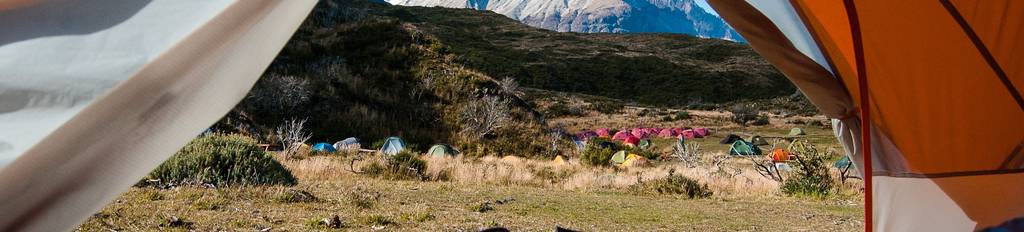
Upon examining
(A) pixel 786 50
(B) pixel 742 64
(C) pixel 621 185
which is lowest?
(C) pixel 621 185

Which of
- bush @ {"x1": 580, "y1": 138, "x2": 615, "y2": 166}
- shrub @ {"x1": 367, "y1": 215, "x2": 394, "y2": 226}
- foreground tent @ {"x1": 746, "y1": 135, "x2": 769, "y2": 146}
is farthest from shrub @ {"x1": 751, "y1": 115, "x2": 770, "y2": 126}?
shrub @ {"x1": 367, "y1": 215, "x2": 394, "y2": 226}

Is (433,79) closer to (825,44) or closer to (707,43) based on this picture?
(825,44)

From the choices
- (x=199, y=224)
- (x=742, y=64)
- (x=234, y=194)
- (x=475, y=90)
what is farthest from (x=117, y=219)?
(x=742, y=64)

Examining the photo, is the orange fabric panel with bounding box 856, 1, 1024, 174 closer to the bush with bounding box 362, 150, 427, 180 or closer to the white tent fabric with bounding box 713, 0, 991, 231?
the white tent fabric with bounding box 713, 0, 991, 231

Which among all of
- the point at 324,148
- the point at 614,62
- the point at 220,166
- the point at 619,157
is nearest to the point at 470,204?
the point at 220,166

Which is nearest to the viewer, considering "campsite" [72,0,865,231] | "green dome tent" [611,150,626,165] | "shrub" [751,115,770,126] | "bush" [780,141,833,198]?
"campsite" [72,0,865,231]

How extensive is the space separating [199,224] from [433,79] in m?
18.1

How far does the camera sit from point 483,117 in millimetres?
20766

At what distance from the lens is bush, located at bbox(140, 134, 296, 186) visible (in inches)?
289

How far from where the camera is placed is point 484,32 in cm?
8744

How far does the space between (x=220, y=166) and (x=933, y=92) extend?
6.68 m

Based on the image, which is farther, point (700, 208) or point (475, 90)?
point (475, 90)

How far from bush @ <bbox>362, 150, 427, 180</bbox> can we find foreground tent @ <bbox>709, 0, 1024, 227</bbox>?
8.07 m

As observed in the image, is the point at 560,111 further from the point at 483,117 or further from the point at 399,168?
the point at 399,168
